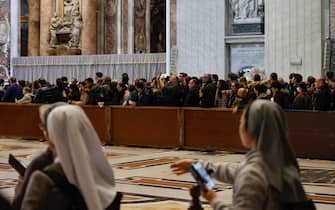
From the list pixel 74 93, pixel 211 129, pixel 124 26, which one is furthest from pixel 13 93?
pixel 124 26

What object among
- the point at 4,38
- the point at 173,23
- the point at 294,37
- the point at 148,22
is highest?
the point at 148,22

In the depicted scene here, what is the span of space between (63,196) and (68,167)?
0.46 ft

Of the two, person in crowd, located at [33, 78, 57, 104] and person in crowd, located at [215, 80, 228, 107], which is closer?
person in crowd, located at [215, 80, 228, 107]

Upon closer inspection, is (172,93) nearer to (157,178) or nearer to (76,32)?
(157,178)

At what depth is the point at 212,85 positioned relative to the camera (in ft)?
46.0

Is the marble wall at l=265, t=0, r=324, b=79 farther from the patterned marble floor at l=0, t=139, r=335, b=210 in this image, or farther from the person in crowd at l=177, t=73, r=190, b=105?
the patterned marble floor at l=0, t=139, r=335, b=210

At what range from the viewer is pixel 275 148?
9.70 ft

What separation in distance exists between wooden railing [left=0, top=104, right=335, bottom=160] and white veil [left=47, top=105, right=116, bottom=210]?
9.28 meters

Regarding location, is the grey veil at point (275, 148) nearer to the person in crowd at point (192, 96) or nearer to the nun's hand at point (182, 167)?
the nun's hand at point (182, 167)

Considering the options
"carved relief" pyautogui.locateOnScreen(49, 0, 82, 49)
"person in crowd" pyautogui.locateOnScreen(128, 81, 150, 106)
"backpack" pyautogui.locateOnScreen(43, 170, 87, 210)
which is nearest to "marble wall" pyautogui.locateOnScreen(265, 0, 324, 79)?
"person in crowd" pyautogui.locateOnScreen(128, 81, 150, 106)

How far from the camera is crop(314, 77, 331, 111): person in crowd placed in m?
12.1

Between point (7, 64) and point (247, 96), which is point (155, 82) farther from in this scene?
point (7, 64)

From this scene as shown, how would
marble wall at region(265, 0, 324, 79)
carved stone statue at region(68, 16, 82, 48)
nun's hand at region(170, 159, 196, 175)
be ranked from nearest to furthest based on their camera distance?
nun's hand at region(170, 159, 196, 175) → marble wall at region(265, 0, 324, 79) → carved stone statue at region(68, 16, 82, 48)

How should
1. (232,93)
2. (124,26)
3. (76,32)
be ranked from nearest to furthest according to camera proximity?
(232,93) → (76,32) → (124,26)
